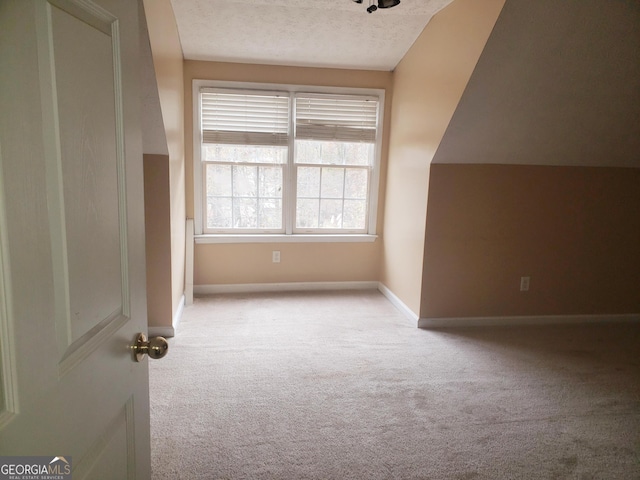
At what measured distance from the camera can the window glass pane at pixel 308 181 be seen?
4.17 m

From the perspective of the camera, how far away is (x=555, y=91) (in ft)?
9.08

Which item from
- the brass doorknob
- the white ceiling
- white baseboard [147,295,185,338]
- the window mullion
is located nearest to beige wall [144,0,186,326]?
white baseboard [147,295,185,338]

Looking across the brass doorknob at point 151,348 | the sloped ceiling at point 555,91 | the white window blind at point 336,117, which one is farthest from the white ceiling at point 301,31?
the brass doorknob at point 151,348

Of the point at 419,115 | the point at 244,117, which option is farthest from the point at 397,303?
the point at 244,117

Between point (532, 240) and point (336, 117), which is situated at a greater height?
point (336, 117)

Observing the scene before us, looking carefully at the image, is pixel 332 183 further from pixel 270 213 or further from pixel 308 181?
pixel 270 213

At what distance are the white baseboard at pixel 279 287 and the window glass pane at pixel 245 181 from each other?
38.2 inches

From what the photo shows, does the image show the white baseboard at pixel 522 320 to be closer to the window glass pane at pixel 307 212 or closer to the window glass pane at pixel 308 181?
the window glass pane at pixel 307 212

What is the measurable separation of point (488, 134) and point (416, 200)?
776mm

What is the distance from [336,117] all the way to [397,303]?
198 centimetres

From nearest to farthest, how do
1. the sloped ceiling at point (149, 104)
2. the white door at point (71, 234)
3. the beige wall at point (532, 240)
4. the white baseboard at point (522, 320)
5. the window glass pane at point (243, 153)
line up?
1. the white door at point (71, 234)
2. the sloped ceiling at point (149, 104)
3. the beige wall at point (532, 240)
4. the white baseboard at point (522, 320)
5. the window glass pane at point (243, 153)

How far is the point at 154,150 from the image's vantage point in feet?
9.19

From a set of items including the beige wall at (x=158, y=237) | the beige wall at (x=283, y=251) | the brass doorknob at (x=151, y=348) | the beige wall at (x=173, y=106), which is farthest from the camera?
the beige wall at (x=283, y=251)

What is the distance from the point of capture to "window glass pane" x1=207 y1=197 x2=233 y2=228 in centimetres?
410
